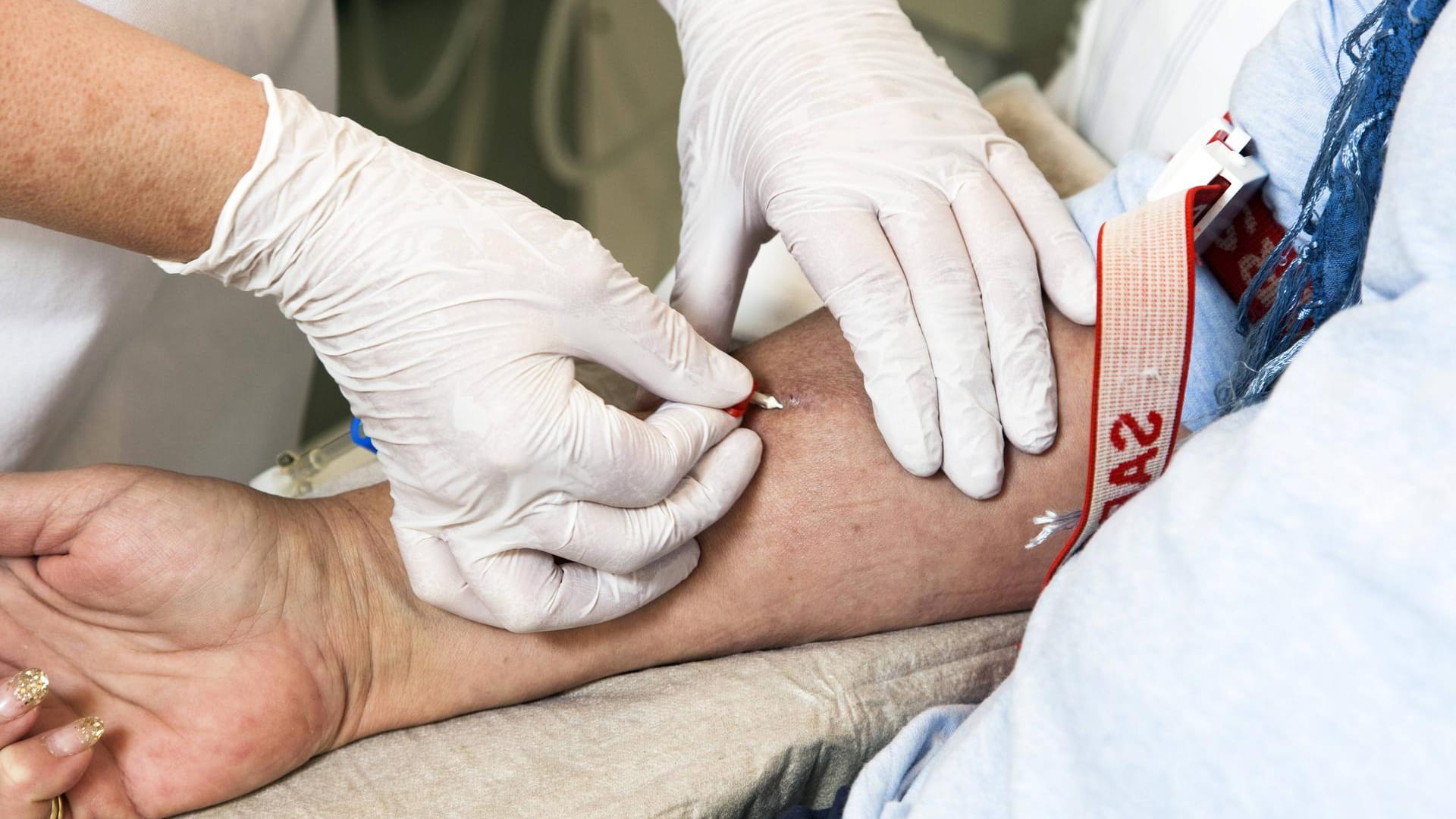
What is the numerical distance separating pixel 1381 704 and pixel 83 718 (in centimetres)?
104

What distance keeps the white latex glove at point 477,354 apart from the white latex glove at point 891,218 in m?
0.22

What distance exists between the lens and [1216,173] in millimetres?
968

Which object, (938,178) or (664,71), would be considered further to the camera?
(664,71)

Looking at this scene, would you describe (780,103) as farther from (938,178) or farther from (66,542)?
(66,542)

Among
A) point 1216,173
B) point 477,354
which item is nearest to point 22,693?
point 477,354

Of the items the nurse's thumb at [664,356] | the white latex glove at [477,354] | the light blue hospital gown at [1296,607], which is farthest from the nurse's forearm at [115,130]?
the light blue hospital gown at [1296,607]

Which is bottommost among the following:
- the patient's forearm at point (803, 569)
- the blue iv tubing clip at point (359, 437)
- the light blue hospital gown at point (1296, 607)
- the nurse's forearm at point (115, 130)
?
the patient's forearm at point (803, 569)

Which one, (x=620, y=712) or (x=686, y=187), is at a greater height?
(x=686, y=187)

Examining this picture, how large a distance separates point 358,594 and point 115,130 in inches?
20.8

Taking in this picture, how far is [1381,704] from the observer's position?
0.52m

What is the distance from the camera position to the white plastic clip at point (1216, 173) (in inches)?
38.2

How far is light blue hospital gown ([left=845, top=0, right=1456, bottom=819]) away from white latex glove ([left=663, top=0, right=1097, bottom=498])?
372 mm

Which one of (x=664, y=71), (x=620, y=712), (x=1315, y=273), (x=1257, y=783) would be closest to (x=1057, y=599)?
(x=1257, y=783)

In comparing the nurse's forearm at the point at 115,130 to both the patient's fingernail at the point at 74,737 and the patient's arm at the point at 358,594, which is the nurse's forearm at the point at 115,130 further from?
the patient's fingernail at the point at 74,737
